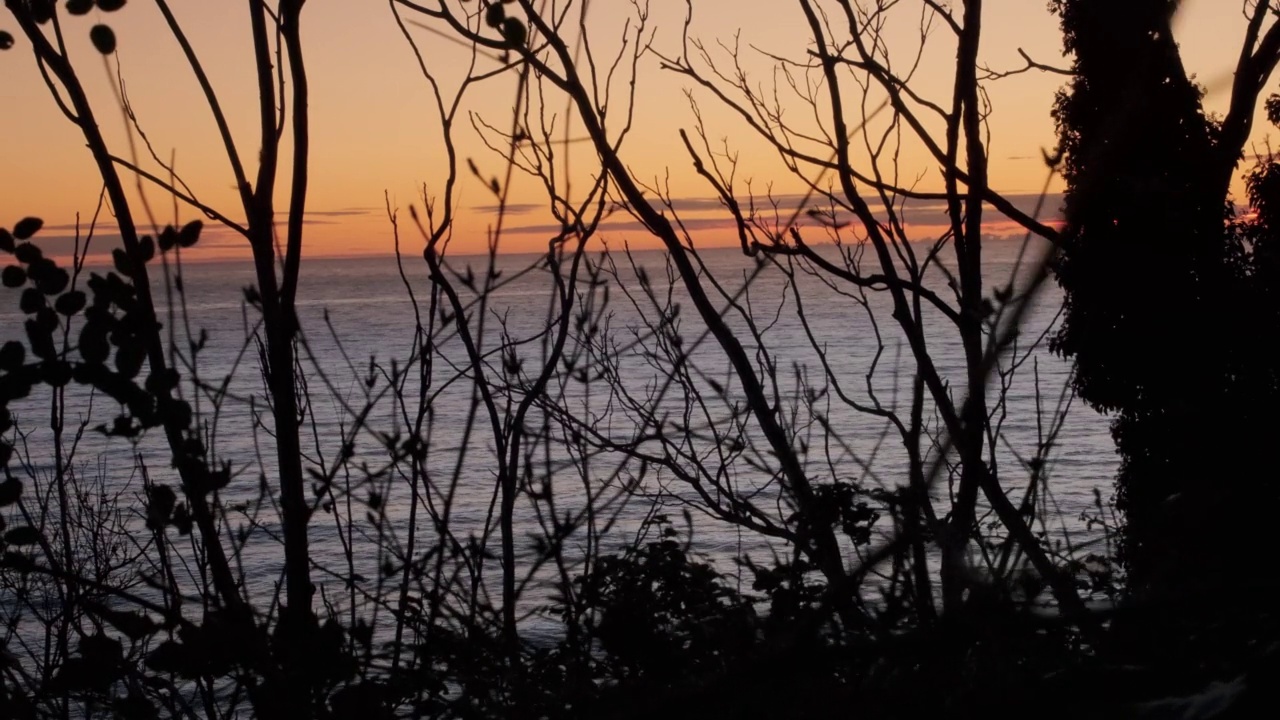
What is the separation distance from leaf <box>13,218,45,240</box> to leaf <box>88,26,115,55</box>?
1.30 feet

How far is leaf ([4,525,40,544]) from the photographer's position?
8.53ft

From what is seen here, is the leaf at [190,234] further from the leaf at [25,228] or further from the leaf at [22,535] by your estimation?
the leaf at [22,535]

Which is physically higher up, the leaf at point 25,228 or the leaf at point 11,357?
the leaf at point 25,228

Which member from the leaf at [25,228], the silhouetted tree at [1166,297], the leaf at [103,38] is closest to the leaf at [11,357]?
the leaf at [25,228]

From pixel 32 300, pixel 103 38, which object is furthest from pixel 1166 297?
pixel 32 300

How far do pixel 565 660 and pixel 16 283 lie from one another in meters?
1.73

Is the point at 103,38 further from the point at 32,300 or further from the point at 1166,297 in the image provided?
the point at 1166,297

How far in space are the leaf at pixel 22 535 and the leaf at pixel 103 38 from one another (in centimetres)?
105

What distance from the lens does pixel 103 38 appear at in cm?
256

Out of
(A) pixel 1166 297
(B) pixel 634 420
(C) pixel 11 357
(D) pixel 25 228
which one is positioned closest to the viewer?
(C) pixel 11 357

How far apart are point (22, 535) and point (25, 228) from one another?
0.68 metres

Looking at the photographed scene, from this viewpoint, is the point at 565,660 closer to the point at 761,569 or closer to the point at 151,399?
the point at 761,569

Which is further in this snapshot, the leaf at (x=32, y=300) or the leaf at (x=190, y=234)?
the leaf at (x=190, y=234)

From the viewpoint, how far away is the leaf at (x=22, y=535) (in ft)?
8.53
